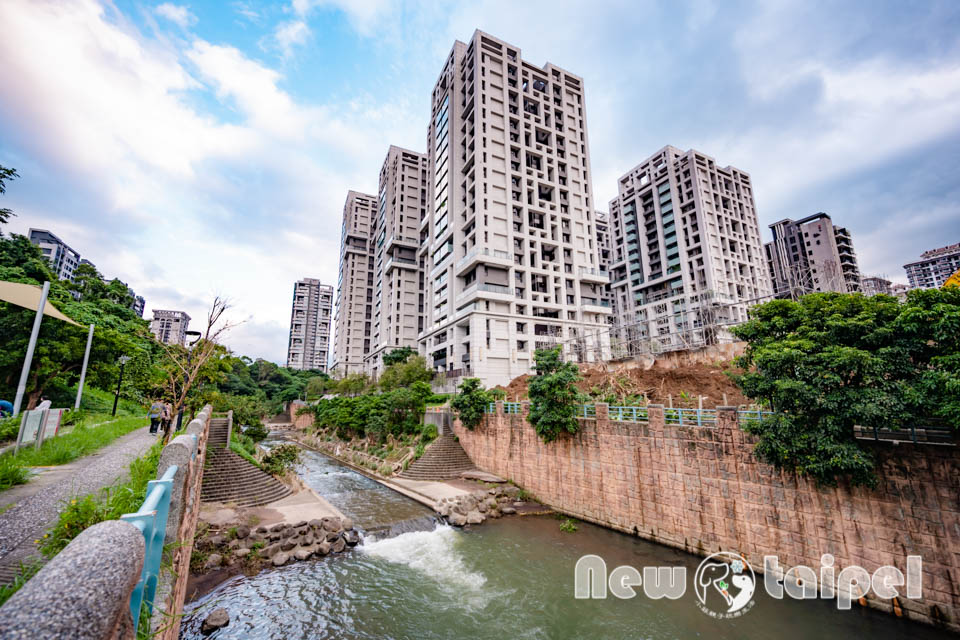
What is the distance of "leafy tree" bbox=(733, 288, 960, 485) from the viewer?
870 centimetres

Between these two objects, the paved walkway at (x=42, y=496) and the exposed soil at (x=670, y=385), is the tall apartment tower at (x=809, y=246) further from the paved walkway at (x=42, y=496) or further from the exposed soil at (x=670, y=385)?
the paved walkway at (x=42, y=496)

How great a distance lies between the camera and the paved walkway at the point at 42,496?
515cm

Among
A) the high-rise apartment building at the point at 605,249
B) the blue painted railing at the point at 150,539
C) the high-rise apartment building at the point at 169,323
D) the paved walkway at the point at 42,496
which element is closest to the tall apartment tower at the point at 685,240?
the high-rise apartment building at the point at 605,249

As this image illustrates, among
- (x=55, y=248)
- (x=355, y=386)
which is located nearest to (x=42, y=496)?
(x=355, y=386)

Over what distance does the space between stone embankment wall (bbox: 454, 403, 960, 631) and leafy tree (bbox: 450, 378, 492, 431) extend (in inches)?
→ 202

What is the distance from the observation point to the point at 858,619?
398 inches

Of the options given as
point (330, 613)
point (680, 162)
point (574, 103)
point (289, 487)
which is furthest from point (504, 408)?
point (680, 162)

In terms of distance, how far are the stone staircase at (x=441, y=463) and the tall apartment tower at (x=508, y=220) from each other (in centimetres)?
1348

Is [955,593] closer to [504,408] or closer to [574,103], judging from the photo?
[504,408]

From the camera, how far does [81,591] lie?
1543 millimetres

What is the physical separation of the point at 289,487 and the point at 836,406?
22278 millimetres

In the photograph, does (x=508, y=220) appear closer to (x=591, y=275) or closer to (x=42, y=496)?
(x=591, y=275)

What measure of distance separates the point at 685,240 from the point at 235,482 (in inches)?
2513

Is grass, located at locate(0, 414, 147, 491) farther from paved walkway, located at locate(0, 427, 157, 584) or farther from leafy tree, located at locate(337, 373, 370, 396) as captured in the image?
leafy tree, located at locate(337, 373, 370, 396)
